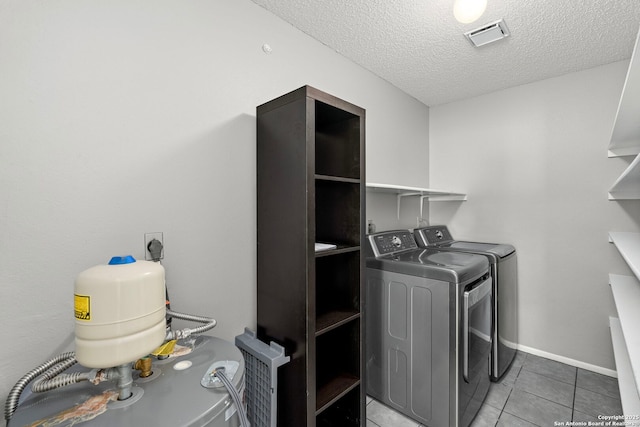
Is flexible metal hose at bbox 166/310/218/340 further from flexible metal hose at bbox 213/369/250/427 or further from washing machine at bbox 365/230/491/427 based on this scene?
washing machine at bbox 365/230/491/427

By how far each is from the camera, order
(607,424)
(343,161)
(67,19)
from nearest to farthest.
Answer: (67,19) → (343,161) → (607,424)

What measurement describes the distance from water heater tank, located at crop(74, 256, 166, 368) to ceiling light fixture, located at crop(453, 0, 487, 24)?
1.93m

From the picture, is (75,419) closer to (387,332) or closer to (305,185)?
(305,185)

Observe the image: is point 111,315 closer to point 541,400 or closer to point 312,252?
point 312,252

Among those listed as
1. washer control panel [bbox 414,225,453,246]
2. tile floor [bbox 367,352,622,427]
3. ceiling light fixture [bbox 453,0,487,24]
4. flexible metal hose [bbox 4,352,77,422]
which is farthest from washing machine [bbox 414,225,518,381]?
flexible metal hose [bbox 4,352,77,422]

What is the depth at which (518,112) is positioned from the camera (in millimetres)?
2613

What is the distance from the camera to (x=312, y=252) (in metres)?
1.23

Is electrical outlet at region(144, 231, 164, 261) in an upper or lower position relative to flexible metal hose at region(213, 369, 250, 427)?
upper

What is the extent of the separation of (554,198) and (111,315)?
3.20 meters

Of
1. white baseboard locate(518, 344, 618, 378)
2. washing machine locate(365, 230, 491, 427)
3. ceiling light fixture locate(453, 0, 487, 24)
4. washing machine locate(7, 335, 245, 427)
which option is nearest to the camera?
washing machine locate(7, 335, 245, 427)

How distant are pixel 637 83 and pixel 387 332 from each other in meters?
1.73

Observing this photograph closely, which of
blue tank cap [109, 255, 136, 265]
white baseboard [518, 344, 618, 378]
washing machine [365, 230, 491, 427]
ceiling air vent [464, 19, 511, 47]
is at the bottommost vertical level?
white baseboard [518, 344, 618, 378]

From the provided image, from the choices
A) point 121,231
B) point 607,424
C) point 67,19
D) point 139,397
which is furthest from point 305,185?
point 607,424

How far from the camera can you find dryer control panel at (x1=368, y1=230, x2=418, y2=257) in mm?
1979
